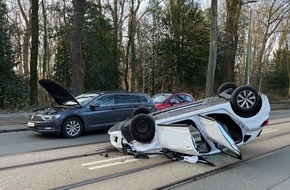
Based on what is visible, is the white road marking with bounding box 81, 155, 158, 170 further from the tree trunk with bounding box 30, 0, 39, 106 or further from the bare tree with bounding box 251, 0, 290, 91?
the bare tree with bounding box 251, 0, 290, 91

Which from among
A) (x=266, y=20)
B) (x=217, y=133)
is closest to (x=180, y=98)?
(x=217, y=133)

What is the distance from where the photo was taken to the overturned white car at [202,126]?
22.4 feet

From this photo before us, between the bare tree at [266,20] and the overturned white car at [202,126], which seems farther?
→ the bare tree at [266,20]

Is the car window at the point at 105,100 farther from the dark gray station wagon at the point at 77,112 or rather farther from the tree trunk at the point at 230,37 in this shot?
the tree trunk at the point at 230,37

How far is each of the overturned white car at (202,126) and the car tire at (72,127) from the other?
2906 millimetres

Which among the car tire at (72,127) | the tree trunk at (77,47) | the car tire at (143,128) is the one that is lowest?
the car tire at (72,127)

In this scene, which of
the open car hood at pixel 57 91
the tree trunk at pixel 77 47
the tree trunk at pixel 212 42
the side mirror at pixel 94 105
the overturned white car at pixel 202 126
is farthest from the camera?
the tree trunk at pixel 212 42

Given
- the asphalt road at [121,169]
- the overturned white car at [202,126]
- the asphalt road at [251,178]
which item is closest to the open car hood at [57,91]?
the asphalt road at [121,169]

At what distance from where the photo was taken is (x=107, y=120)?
10.9m

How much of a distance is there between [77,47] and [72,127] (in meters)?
7.99

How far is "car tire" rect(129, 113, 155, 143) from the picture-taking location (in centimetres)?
704

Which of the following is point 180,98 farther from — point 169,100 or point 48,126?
point 48,126

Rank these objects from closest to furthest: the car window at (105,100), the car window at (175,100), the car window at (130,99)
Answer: the car window at (105,100) → the car window at (130,99) → the car window at (175,100)

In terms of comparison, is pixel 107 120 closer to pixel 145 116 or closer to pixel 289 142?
pixel 145 116
